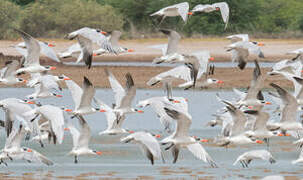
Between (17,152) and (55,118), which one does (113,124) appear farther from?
(55,118)

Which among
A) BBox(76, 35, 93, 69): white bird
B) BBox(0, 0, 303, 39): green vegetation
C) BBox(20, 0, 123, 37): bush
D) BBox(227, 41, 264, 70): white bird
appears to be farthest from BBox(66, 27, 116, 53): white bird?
BBox(20, 0, 123, 37): bush

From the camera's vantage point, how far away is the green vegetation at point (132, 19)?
152 feet

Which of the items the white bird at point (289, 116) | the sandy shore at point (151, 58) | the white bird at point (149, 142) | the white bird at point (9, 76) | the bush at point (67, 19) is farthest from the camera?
the bush at point (67, 19)

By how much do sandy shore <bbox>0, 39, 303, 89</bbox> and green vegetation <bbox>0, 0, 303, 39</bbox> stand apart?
8.94 feet

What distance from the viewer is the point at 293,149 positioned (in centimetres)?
1908

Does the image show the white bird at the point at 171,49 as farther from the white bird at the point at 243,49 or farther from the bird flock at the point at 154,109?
the white bird at the point at 243,49

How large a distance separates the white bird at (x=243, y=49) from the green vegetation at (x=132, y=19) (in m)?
27.1

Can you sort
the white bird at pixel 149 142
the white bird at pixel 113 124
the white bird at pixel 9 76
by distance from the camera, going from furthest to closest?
the white bird at pixel 9 76 < the white bird at pixel 113 124 < the white bird at pixel 149 142

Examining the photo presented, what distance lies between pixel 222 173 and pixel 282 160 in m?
1.84

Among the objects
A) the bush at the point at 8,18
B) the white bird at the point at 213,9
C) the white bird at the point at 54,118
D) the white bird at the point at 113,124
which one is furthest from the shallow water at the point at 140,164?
the bush at the point at 8,18

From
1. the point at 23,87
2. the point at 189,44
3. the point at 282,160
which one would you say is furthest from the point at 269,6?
the point at 282,160

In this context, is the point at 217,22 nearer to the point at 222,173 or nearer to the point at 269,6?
the point at 269,6

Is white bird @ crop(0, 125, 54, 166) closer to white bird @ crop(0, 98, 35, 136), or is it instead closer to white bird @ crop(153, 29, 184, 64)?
white bird @ crop(0, 98, 35, 136)

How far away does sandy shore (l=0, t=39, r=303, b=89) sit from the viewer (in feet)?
104
